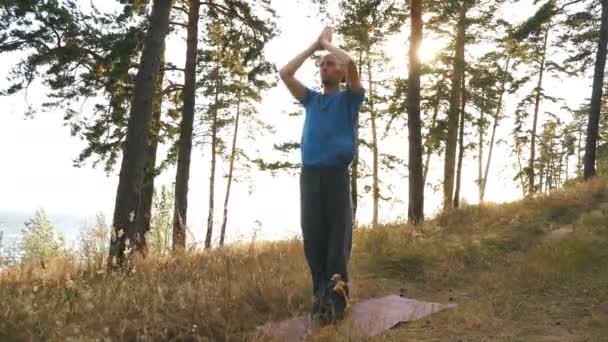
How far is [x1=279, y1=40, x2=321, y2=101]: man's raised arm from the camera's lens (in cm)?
469

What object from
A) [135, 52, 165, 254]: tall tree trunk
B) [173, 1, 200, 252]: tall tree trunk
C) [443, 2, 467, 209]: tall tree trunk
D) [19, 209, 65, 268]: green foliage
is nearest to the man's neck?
[19, 209, 65, 268]: green foliage

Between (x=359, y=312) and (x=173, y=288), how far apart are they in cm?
166

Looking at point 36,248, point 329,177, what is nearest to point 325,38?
point 329,177

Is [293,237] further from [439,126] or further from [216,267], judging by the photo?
[439,126]

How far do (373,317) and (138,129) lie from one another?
13.3ft

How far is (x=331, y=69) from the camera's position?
4.71 m

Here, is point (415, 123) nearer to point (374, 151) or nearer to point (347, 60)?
point (347, 60)

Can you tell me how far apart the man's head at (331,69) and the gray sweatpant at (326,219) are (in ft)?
2.54

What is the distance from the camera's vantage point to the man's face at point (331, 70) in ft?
15.3

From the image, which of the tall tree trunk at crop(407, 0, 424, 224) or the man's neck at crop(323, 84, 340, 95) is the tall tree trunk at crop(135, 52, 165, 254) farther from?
the man's neck at crop(323, 84, 340, 95)

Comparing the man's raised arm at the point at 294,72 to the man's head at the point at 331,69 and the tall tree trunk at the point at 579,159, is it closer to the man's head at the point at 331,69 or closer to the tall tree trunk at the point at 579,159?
the man's head at the point at 331,69

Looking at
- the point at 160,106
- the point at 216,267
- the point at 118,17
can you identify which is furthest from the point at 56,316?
the point at 160,106

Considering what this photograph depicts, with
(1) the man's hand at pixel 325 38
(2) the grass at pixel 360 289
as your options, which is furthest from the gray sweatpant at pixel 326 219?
(1) the man's hand at pixel 325 38

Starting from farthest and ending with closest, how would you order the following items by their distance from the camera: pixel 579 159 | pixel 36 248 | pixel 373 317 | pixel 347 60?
pixel 579 159, pixel 36 248, pixel 373 317, pixel 347 60
